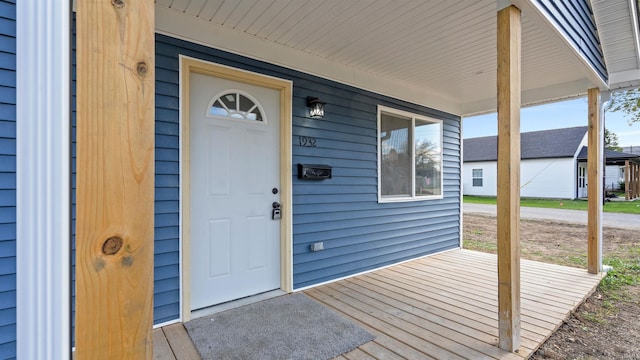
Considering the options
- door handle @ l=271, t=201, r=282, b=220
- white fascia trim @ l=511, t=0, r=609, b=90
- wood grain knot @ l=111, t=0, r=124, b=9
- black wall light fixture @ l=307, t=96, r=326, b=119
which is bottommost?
door handle @ l=271, t=201, r=282, b=220

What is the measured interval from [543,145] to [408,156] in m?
17.5

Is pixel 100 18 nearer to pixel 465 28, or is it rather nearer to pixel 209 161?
pixel 209 161

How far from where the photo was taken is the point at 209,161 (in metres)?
2.71

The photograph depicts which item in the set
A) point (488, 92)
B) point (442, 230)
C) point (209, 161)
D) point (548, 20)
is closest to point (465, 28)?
point (548, 20)

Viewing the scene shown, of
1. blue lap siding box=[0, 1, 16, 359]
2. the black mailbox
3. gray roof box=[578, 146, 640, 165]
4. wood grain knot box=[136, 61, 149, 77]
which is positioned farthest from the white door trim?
gray roof box=[578, 146, 640, 165]

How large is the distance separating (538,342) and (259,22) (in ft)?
11.4

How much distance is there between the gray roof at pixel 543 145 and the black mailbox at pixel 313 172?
1608 centimetres

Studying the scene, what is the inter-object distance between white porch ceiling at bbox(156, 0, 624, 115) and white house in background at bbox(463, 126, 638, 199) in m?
13.4

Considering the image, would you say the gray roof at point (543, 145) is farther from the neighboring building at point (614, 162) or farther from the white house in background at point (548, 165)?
the neighboring building at point (614, 162)

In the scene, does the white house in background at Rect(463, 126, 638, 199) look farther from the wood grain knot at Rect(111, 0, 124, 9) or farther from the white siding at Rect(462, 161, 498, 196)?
the wood grain knot at Rect(111, 0, 124, 9)

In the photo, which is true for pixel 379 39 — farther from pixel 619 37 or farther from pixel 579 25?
pixel 619 37

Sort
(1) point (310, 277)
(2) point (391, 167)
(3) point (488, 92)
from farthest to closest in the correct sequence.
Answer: (3) point (488, 92), (2) point (391, 167), (1) point (310, 277)

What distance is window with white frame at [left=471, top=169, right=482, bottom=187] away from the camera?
19.1m

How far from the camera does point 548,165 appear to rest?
1622cm
